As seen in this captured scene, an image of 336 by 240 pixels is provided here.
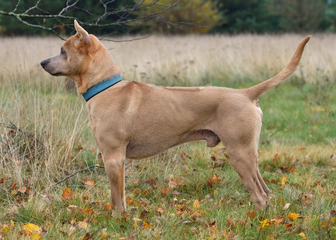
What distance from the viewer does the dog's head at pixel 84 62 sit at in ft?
15.4

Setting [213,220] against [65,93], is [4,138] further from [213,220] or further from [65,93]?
[213,220]

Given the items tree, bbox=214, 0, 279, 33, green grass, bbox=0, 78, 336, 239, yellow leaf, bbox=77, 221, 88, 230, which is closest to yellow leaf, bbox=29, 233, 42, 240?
green grass, bbox=0, 78, 336, 239

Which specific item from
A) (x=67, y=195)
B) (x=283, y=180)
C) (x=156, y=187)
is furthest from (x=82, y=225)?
(x=283, y=180)

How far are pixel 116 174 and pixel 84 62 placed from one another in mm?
1063

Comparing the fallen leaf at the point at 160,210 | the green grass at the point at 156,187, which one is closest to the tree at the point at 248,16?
the green grass at the point at 156,187

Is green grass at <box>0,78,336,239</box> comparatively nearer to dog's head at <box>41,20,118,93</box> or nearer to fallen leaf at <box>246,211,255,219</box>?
fallen leaf at <box>246,211,255,219</box>

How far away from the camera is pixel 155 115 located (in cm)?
464

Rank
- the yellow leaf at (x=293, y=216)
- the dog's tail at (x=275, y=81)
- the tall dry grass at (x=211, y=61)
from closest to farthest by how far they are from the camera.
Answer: the yellow leaf at (x=293, y=216), the dog's tail at (x=275, y=81), the tall dry grass at (x=211, y=61)

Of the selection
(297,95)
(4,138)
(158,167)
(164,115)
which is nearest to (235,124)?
(164,115)

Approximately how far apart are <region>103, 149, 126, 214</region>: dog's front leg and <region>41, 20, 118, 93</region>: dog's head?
690 millimetres

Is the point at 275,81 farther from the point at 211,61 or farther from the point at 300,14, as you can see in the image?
the point at 300,14

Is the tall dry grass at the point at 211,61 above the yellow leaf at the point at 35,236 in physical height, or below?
below

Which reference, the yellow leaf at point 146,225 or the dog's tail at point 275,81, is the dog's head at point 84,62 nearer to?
the dog's tail at point 275,81

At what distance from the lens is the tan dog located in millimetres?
4477
